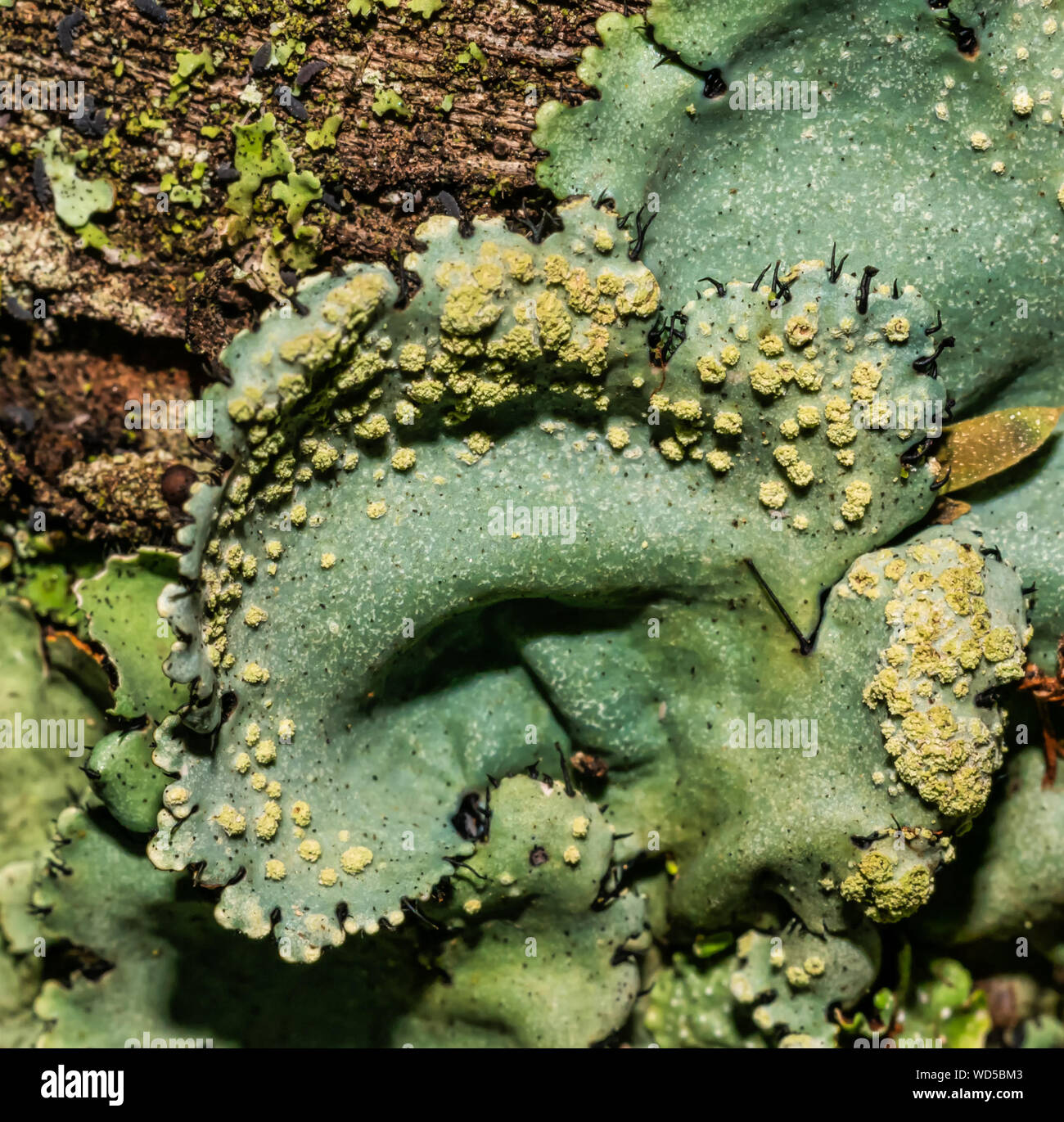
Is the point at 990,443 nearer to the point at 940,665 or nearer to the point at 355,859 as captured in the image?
the point at 940,665

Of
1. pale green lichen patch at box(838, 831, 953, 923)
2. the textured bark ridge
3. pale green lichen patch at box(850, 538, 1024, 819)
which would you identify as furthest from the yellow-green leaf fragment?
the textured bark ridge

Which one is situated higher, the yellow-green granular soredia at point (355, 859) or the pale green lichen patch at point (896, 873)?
the yellow-green granular soredia at point (355, 859)

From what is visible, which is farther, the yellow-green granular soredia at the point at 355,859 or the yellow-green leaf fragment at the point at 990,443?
the yellow-green leaf fragment at the point at 990,443

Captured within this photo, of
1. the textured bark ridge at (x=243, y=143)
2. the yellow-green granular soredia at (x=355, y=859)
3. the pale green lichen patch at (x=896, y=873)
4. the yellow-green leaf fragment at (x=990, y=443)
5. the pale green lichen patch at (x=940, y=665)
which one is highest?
the textured bark ridge at (x=243, y=143)

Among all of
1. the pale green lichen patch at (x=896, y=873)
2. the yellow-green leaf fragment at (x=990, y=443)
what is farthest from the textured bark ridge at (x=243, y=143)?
the pale green lichen patch at (x=896, y=873)

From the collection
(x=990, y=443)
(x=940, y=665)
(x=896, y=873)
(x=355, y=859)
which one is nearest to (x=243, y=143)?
(x=355, y=859)

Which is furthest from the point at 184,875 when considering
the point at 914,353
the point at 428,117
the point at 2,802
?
the point at 914,353

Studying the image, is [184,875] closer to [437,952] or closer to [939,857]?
[437,952]

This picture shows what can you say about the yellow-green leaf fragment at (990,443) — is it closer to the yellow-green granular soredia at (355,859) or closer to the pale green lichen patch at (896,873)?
the pale green lichen patch at (896,873)

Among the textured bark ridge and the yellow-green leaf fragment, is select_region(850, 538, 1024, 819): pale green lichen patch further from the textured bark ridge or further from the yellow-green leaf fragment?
the textured bark ridge
